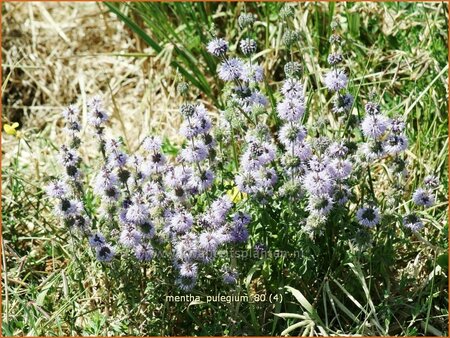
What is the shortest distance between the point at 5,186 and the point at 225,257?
180 centimetres

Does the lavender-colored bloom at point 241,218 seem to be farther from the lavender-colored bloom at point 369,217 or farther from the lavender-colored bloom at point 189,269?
the lavender-colored bloom at point 369,217

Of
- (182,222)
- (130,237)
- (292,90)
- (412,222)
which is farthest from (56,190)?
(412,222)

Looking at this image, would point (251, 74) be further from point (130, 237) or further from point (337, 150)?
point (130, 237)

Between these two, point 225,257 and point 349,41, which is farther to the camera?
point 349,41

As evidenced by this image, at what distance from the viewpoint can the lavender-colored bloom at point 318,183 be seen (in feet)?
9.57

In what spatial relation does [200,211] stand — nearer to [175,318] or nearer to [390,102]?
[175,318]

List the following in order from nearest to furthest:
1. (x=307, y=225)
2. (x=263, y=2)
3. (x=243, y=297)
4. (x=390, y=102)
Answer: (x=307, y=225)
(x=243, y=297)
(x=390, y=102)
(x=263, y=2)

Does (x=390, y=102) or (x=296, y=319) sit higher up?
(x=390, y=102)

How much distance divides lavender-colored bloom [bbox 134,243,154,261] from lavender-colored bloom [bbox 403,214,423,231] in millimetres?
1034

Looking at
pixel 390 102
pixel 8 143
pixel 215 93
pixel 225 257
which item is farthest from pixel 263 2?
pixel 225 257

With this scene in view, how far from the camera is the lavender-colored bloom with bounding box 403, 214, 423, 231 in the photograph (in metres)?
3.20

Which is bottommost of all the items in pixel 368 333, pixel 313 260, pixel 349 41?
pixel 368 333

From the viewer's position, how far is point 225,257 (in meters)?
3.20

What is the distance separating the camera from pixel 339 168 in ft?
9.93
